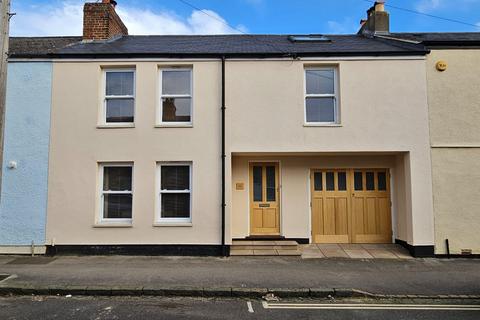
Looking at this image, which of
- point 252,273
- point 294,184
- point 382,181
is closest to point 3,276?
point 252,273

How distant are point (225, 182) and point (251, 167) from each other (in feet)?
4.94

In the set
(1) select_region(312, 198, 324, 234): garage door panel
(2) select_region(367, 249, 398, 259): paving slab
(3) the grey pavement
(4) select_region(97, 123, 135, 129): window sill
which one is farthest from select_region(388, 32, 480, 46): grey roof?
(4) select_region(97, 123, 135, 129): window sill

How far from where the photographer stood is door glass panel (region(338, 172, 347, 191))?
11.2m

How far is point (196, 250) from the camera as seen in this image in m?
9.83

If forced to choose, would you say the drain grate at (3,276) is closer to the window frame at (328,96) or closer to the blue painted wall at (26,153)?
the blue painted wall at (26,153)

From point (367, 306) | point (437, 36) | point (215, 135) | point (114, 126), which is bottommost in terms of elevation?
point (367, 306)

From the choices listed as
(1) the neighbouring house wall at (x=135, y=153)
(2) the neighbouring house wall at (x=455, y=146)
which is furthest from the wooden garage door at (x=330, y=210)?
(1) the neighbouring house wall at (x=135, y=153)

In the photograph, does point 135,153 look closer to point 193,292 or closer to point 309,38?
point 193,292

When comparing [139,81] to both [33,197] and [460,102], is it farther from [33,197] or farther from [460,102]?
[460,102]

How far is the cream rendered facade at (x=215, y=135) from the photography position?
9898 millimetres

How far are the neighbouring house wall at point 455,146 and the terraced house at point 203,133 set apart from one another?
0.09ft

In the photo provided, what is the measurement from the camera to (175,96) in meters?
10.4

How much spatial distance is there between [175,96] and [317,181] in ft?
15.8

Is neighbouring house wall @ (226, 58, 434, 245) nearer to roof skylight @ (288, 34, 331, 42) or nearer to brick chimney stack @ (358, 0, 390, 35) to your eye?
roof skylight @ (288, 34, 331, 42)
